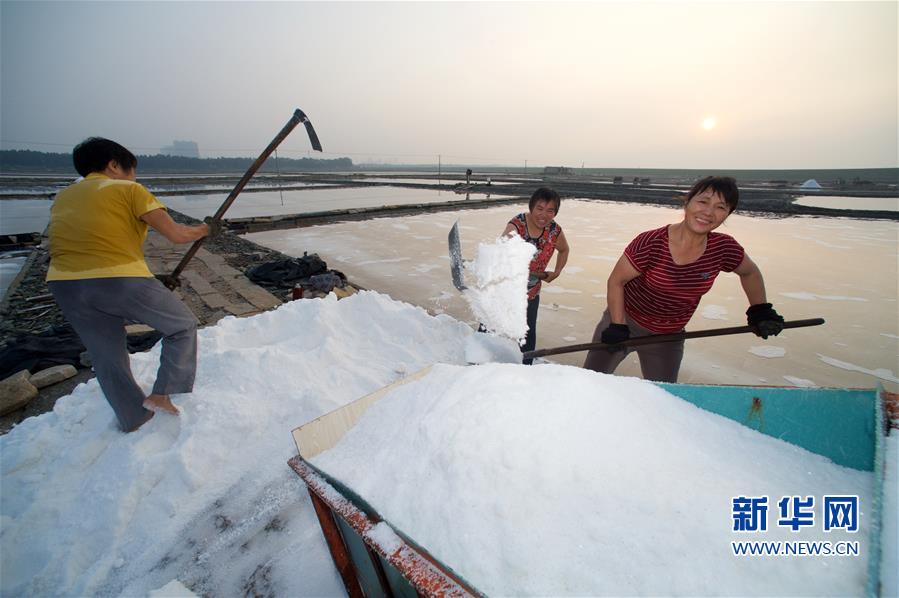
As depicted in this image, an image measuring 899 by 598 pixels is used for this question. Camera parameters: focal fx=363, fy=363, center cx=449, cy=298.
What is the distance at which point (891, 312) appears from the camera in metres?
3.84

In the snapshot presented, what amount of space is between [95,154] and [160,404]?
1285 mm

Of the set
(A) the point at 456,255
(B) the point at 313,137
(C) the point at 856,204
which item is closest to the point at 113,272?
(B) the point at 313,137

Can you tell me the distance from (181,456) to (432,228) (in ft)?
25.4

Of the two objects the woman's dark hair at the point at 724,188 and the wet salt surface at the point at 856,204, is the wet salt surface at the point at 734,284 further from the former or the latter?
the wet salt surface at the point at 856,204

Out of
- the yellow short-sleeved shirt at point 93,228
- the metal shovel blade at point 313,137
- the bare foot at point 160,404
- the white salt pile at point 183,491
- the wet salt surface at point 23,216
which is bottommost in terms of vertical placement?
the white salt pile at point 183,491

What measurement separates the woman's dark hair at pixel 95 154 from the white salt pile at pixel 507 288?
7.55 feet

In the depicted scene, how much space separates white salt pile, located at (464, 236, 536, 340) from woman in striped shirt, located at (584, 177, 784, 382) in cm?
75

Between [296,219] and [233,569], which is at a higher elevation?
[296,219]

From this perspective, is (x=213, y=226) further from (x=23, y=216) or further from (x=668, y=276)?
(x=23, y=216)

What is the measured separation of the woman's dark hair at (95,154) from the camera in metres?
1.74

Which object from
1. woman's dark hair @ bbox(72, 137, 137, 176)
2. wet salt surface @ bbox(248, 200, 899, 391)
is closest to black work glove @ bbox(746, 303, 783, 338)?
wet salt surface @ bbox(248, 200, 899, 391)

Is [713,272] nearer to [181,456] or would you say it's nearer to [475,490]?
[475,490]

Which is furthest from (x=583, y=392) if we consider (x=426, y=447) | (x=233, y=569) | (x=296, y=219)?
(x=296, y=219)


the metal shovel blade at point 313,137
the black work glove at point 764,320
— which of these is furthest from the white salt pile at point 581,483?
the metal shovel blade at point 313,137
